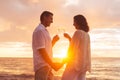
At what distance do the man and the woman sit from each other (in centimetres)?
38

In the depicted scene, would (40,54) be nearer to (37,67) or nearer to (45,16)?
(37,67)

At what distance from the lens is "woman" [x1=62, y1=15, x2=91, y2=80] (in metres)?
6.72

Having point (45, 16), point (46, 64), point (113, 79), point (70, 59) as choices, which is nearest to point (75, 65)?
point (70, 59)

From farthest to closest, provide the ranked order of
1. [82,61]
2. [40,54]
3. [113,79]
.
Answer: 1. [113,79]
2. [82,61]
3. [40,54]

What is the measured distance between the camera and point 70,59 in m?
6.71

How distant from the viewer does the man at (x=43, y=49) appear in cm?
634

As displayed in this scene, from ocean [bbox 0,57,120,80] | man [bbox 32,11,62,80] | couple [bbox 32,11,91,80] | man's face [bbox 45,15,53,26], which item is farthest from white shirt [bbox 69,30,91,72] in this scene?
ocean [bbox 0,57,120,80]

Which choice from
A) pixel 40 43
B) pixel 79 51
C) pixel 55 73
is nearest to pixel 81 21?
pixel 79 51

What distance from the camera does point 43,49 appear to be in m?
6.31

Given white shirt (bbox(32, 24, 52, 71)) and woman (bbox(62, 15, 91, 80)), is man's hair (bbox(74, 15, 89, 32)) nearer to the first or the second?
woman (bbox(62, 15, 91, 80))

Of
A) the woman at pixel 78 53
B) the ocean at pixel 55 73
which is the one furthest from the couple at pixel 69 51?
the ocean at pixel 55 73

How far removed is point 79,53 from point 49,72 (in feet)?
2.26

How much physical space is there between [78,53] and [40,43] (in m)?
0.82

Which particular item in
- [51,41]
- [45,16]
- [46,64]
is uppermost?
[45,16]
